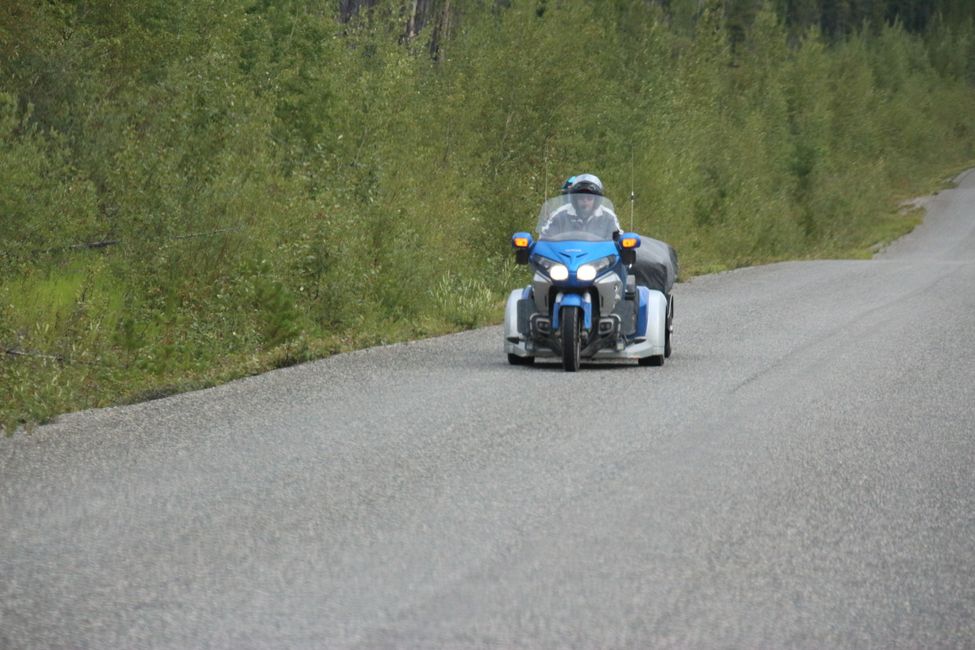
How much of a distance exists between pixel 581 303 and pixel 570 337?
0.36 metres

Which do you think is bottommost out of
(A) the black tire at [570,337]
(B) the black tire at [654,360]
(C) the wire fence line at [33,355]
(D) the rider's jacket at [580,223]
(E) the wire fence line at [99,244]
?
(B) the black tire at [654,360]

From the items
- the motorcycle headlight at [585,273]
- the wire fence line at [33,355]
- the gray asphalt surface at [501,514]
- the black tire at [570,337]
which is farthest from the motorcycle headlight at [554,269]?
the wire fence line at [33,355]

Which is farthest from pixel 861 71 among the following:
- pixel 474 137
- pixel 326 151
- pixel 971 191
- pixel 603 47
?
pixel 326 151

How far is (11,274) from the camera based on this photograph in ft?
47.6

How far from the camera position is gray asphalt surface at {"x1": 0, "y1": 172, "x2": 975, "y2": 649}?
19.2ft

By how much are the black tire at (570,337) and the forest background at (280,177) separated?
256 centimetres

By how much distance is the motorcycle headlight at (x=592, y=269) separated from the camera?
1457cm

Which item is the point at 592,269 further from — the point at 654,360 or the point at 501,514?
the point at 501,514

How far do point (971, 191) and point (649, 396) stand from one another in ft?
227

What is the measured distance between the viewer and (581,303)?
14516mm

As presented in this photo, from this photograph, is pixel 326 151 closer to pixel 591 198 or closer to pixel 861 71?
pixel 591 198

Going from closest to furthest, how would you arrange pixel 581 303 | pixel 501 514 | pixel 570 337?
pixel 501 514 < pixel 570 337 < pixel 581 303

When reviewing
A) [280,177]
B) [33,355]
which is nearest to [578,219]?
[280,177]

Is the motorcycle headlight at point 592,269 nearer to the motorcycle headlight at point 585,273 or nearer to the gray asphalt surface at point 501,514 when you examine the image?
→ the motorcycle headlight at point 585,273
